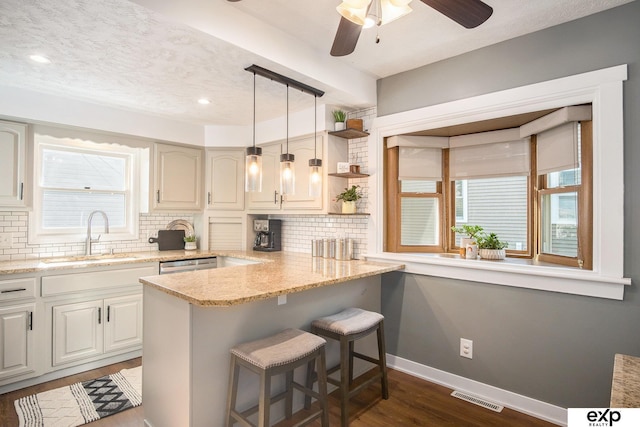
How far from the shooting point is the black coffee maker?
4.20 metres

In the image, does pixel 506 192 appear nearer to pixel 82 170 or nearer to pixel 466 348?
pixel 466 348

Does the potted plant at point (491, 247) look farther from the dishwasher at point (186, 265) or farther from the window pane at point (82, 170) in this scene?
the window pane at point (82, 170)

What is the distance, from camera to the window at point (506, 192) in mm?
2377

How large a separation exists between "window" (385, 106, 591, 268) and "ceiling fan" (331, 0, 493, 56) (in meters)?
1.22

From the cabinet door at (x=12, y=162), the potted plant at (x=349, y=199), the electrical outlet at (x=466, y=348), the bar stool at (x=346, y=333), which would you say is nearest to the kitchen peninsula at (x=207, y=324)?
the bar stool at (x=346, y=333)

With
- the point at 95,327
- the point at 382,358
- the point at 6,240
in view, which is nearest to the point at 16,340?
the point at 95,327

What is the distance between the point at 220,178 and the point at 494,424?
144 inches

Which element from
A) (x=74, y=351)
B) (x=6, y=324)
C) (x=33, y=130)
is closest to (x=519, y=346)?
(x=74, y=351)

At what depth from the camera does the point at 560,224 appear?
2.52 metres

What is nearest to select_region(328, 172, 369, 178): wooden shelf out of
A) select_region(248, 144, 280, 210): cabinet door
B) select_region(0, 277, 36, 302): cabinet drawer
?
select_region(248, 144, 280, 210): cabinet door

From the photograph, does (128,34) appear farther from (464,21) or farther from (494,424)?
(494,424)

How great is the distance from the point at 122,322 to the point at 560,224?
154 inches

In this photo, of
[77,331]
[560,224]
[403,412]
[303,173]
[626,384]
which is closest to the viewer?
[626,384]

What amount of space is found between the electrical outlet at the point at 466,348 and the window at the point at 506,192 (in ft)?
2.68
